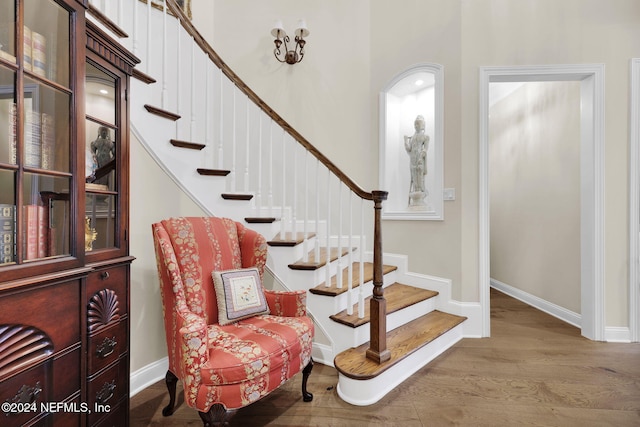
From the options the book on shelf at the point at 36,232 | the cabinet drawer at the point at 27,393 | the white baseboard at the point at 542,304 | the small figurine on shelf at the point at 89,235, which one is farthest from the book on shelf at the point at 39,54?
the white baseboard at the point at 542,304

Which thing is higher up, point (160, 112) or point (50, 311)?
point (160, 112)

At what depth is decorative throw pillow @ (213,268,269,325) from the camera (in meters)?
1.63

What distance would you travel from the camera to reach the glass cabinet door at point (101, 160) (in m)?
1.18

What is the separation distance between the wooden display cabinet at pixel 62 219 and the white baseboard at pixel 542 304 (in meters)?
3.68

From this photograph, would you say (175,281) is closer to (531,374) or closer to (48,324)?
(48,324)

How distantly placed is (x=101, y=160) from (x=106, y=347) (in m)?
0.78

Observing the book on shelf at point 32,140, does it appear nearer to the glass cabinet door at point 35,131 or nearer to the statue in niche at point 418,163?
the glass cabinet door at point 35,131

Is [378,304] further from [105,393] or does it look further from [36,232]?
[36,232]

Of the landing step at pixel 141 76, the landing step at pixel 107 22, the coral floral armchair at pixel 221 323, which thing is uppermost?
the landing step at pixel 107 22

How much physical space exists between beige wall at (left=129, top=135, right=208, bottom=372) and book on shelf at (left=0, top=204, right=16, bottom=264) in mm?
900

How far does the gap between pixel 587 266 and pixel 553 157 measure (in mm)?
1225

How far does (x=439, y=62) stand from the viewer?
8.97ft

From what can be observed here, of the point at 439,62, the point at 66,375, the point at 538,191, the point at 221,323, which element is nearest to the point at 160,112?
the point at 221,323

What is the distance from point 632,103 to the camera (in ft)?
8.05
